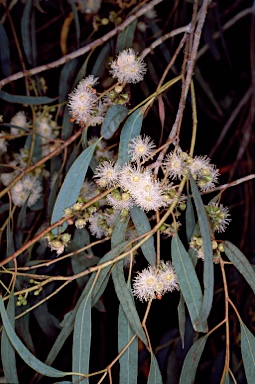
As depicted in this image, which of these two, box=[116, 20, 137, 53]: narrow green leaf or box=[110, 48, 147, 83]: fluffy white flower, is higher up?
box=[116, 20, 137, 53]: narrow green leaf

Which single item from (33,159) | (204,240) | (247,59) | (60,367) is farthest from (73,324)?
(247,59)

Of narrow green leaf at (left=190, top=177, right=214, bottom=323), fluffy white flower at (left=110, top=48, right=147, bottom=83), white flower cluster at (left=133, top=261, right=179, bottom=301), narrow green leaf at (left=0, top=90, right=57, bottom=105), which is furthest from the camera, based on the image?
narrow green leaf at (left=0, top=90, right=57, bottom=105)

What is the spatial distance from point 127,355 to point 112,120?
1.50ft

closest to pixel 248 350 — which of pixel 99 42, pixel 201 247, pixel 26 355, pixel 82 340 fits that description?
pixel 201 247

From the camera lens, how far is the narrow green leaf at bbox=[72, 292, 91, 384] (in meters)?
0.99

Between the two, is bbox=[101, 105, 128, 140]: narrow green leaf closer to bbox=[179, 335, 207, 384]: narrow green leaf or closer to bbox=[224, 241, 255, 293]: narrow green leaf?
bbox=[224, 241, 255, 293]: narrow green leaf

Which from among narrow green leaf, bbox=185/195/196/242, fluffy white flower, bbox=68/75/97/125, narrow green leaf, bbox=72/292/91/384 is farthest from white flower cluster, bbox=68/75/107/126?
narrow green leaf, bbox=72/292/91/384

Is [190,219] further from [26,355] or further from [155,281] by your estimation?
[26,355]

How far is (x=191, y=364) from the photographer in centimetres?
103

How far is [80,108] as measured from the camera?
3.53 ft

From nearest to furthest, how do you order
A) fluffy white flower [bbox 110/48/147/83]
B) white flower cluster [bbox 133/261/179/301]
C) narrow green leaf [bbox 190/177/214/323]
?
narrow green leaf [bbox 190/177/214/323], white flower cluster [bbox 133/261/179/301], fluffy white flower [bbox 110/48/147/83]

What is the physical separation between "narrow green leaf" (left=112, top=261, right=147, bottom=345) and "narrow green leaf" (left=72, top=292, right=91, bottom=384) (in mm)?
66

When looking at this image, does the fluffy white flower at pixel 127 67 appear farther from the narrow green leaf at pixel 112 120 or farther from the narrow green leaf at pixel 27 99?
the narrow green leaf at pixel 27 99

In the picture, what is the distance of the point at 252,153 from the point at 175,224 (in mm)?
919
